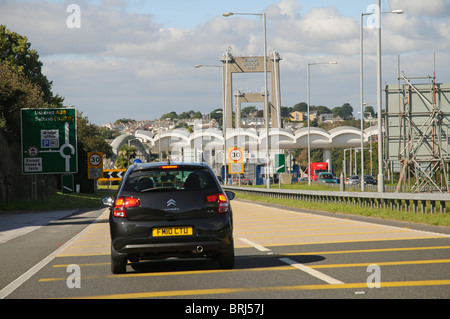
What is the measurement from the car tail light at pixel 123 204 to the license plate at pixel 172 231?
0.44 meters

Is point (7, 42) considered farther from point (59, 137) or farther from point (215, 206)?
point (215, 206)

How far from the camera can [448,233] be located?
15.0 metres

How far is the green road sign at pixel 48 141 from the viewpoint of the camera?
37.1 meters

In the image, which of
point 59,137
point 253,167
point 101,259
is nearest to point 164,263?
point 101,259

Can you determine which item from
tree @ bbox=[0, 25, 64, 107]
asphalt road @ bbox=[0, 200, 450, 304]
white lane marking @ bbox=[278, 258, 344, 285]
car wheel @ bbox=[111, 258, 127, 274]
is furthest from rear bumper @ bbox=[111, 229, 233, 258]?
tree @ bbox=[0, 25, 64, 107]

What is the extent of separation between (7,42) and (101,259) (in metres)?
55.3

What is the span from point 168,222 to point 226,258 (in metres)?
0.95

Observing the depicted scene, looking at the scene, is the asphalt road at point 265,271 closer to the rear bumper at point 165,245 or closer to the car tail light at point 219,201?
the rear bumper at point 165,245

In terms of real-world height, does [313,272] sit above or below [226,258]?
below

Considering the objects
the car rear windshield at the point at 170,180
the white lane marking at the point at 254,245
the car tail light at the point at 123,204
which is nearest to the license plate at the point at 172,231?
the car tail light at the point at 123,204

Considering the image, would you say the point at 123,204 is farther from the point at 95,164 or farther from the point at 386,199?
the point at 95,164

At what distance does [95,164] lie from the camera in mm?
47125

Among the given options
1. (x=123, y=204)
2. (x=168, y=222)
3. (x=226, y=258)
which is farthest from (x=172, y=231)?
(x=226, y=258)

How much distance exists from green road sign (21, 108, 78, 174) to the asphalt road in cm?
2149
